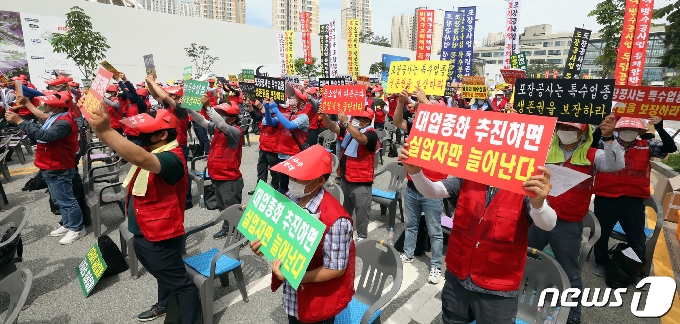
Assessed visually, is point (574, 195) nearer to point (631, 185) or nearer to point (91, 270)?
point (631, 185)

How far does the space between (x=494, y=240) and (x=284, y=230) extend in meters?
1.35

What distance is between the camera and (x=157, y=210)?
305 centimetres

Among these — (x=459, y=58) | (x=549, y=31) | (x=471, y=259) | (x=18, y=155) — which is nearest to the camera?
(x=471, y=259)

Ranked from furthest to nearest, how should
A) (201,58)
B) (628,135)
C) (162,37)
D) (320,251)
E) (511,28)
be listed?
(201,58) → (162,37) → (511,28) → (628,135) → (320,251)

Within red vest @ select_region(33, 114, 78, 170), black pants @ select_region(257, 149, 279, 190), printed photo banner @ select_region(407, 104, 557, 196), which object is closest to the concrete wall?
red vest @ select_region(33, 114, 78, 170)

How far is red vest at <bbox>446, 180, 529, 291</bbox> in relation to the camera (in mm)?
2246

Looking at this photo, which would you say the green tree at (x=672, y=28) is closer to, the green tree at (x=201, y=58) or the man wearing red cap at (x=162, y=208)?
the man wearing red cap at (x=162, y=208)

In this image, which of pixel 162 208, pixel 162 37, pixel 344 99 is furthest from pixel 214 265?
pixel 162 37

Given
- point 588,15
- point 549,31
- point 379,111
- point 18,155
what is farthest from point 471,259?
point 549,31

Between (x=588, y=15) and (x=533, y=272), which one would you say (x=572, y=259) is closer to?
(x=533, y=272)

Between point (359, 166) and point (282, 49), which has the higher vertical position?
point (282, 49)

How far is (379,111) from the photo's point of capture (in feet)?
39.2

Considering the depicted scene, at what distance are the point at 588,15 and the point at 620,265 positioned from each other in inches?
835

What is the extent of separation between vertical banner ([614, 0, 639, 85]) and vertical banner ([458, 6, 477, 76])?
6039mm
